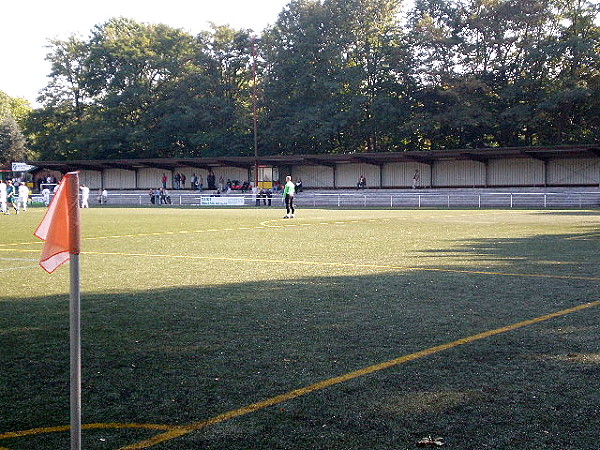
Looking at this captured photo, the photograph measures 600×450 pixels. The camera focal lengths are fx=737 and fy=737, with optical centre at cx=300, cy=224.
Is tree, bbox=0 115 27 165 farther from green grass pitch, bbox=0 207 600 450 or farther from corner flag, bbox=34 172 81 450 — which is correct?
corner flag, bbox=34 172 81 450

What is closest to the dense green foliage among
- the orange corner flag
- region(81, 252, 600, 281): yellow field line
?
region(81, 252, 600, 281): yellow field line

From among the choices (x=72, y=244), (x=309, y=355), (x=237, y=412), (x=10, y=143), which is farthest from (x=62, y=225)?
(x=10, y=143)

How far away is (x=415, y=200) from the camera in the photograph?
51.5 meters

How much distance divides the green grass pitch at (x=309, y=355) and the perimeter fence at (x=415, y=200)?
3509cm

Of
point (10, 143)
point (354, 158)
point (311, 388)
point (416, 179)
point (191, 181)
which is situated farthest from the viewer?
point (10, 143)

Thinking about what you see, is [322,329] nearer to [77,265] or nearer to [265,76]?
[77,265]

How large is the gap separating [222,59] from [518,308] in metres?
72.6

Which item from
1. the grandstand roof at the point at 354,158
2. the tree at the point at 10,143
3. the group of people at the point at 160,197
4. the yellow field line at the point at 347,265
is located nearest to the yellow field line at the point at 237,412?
the yellow field line at the point at 347,265

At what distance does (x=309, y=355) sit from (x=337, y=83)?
6553 centimetres

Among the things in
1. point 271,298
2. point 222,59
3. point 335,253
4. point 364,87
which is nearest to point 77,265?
point 271,298

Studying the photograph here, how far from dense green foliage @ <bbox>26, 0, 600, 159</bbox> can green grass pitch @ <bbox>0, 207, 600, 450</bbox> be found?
2066 inches

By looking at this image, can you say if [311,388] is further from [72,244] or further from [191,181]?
[191,181]

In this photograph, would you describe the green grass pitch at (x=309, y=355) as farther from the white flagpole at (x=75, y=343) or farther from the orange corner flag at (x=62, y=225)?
the orange corner flag at (x=62, y=225)

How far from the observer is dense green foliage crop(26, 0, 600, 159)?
6225cm
